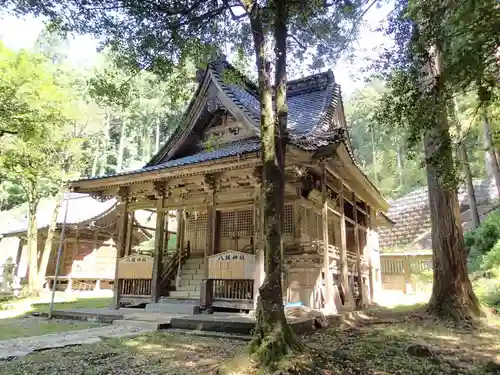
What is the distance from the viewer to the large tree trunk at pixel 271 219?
4.61m

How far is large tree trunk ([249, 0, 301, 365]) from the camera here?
4609mm

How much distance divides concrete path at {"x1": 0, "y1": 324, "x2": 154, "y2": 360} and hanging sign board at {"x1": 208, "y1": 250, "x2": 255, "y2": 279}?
2.12m

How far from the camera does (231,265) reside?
9289 mm

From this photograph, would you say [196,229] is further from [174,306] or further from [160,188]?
[174,306]

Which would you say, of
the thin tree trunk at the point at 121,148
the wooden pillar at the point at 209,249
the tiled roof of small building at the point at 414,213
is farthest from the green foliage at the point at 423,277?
the thin tree trunk at the point at 121,148

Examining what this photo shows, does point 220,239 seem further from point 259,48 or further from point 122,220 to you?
point 259,48

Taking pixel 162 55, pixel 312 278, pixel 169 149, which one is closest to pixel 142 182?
pixel 169 149

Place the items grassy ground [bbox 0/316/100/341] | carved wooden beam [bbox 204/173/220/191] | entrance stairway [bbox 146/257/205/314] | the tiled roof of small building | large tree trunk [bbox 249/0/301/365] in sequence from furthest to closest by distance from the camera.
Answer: the tiled roof of small building, carved wooden beam [bbox 204/173/220/191], entrance stairway [bbox 146/257/205/314], grassy ground [bbox 0/316/100/341], large tree trunk [bbox 249/0/301/365]

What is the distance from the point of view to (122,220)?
38.5ft

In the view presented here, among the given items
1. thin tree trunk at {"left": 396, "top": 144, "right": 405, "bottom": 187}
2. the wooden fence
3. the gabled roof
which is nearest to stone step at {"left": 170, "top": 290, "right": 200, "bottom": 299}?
the gabled roof

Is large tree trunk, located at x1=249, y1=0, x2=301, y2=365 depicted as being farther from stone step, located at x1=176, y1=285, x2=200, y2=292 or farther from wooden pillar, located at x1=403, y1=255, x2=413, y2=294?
wooden pillar, located at x1=403, y1=255, x2=413, y2=294

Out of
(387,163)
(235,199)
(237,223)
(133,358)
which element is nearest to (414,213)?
(387,163)

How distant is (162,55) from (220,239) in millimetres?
7135

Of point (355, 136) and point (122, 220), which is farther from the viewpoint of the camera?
point (355, 136)
